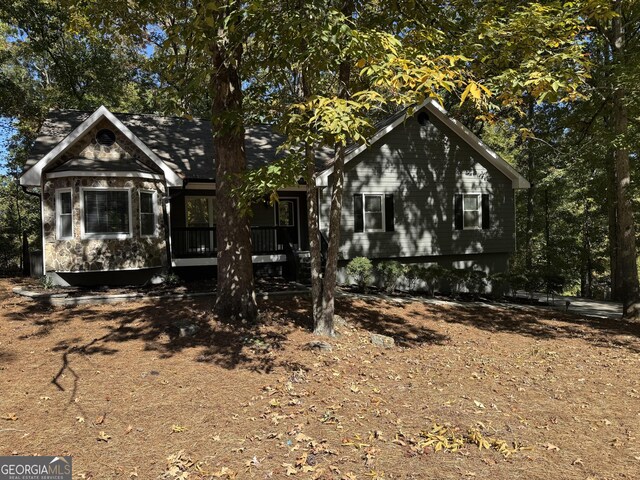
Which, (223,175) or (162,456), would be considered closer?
(162,456)

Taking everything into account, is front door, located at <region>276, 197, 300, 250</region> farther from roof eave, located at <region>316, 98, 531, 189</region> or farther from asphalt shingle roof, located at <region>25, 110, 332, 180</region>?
roof eave, located at <region>316, 98, 531, 189</region>

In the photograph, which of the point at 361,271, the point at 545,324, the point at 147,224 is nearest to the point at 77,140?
the point at 147,224

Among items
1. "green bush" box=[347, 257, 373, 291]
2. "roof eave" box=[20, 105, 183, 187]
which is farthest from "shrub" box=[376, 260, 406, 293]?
"roof eave" box=[20, 105, 183, 187]

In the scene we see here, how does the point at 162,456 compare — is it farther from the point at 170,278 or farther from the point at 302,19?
the point at 170,278

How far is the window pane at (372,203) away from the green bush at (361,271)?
112 inches

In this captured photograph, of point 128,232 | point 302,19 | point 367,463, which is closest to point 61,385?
point 367,463

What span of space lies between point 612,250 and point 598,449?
20017 mm

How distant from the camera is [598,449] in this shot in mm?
4828

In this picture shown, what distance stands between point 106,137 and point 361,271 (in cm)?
895

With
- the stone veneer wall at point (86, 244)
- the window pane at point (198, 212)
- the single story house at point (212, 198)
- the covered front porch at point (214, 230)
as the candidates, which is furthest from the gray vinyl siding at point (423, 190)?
the stone veneer wall at point (86, 244)

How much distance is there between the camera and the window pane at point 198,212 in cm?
1669

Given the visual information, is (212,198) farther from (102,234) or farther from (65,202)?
(65,202)

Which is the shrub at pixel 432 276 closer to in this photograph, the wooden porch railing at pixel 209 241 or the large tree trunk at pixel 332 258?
the wooden porch railing at pixel 209 241

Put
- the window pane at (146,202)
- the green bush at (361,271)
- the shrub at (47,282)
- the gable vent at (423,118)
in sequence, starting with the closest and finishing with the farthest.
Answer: the shrub at (47,282) < the window pane at (146,202) < the green bush at (361,271) < the gable vent at (423,118)
